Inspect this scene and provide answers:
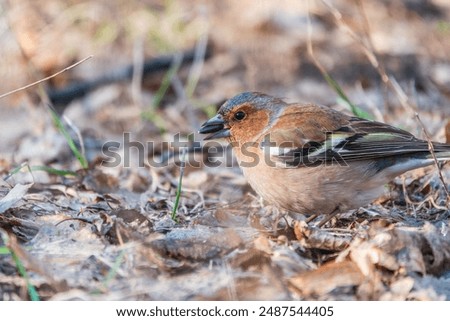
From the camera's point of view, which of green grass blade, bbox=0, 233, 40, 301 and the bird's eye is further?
the bird's eye

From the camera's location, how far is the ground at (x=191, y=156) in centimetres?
371

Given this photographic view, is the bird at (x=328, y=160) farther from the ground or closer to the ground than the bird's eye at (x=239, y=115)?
closer to the ground

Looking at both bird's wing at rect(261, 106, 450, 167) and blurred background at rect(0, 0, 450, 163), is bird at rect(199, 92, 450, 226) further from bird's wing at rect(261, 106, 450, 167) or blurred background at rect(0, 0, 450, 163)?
blurred background at rect(0, 0, 450, 163)

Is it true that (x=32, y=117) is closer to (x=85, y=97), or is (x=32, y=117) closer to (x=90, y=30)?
(x=85, y=97)

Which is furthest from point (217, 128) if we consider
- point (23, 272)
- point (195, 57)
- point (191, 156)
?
point (195, 57)

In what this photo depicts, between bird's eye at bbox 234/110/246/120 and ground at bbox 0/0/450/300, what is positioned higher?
bird's eye at bbox 234/110/246/120

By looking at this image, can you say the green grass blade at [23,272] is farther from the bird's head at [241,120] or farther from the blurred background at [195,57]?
the blurred background at [195,57]

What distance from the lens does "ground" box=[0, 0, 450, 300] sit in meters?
3.71

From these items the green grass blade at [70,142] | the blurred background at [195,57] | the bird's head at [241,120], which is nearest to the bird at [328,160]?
the bird's head at [241,120]

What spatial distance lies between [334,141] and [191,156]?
235cm

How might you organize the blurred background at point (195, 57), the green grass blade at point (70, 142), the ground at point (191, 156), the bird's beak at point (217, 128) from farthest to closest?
the blurred background at point (195, 57)
the green grass blade at point (70, 142)
the bird's beak at point (217, 128)
the ground at point (191, 156)

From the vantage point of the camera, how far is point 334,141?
5.01 metres

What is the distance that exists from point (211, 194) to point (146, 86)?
3.12 meters

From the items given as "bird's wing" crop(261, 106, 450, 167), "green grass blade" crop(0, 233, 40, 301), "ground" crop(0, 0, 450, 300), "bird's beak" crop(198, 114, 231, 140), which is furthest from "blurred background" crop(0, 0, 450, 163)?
"green grass blade" crop(0, 233, 40, 301)
